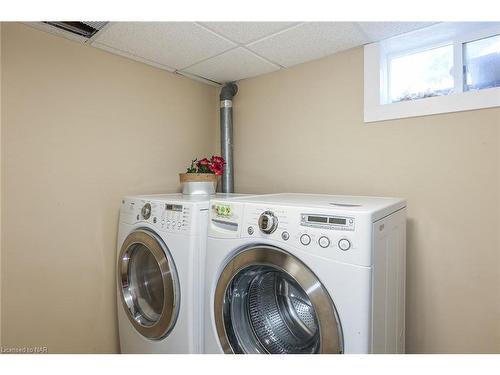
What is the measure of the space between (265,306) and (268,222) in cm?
45

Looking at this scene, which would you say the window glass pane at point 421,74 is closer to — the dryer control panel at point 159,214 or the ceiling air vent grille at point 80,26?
the dryer control panel at point 159,214

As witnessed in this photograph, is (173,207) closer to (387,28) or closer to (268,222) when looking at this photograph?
(268,222)

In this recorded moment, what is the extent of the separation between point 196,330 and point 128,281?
546mm

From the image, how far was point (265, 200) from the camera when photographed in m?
1.20

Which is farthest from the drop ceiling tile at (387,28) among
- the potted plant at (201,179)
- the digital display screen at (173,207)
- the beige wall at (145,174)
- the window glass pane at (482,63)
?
the digital display screen at (173,207)

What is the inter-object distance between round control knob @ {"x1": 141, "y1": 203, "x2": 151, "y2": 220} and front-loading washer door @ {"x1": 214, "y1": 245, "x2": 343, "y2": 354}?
542 millimetres

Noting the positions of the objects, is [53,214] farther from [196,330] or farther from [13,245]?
[196,330]

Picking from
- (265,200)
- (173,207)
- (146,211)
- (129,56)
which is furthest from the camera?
(129,56)

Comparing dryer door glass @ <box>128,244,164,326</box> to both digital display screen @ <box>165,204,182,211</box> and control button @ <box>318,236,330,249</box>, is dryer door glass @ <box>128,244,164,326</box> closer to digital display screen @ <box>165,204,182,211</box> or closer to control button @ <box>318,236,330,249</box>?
digital display screen @ <box>165,204,182,211</box>

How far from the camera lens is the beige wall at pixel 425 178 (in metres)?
1.26

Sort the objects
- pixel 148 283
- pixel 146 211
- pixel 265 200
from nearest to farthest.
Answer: pixel 265 200
pixel 146 211
pixel 148 283

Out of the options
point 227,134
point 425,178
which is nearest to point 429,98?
point 425,178

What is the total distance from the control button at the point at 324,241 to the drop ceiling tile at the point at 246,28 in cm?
106
